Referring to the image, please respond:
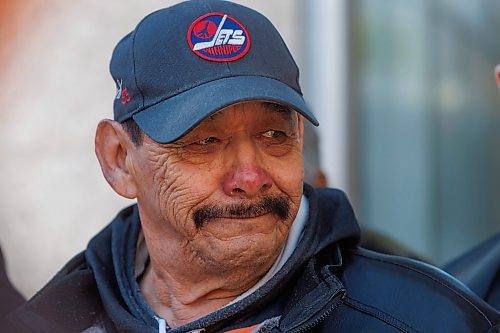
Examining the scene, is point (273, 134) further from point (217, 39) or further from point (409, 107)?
point (409, 107)

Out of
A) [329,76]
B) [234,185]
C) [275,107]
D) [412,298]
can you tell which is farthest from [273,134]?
[329,76]

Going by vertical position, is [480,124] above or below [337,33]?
below

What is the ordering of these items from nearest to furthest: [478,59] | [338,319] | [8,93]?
[338,319] → [8,93] → [478,59]

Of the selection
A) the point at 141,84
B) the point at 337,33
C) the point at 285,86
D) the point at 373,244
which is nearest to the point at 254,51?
the point at 285,86

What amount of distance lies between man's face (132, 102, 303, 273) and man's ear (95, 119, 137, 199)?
119 mm

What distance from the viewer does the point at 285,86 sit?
206 cm

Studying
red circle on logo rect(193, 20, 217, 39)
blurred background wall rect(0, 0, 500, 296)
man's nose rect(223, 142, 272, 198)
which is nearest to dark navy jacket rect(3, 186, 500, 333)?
man's nose rect(223, 142, 272, 198)

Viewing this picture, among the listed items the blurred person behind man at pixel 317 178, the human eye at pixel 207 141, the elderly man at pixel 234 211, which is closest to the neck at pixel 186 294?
the elderly man at pixel 234 211

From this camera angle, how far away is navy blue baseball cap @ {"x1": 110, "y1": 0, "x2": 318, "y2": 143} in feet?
6.59

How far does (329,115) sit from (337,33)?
→ 1.21 ft

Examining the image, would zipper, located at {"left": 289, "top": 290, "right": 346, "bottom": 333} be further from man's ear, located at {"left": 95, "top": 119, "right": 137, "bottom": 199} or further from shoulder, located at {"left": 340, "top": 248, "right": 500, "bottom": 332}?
man's ear, located at {"left": 95, "top": 119, "right": 137, "bottom": 199}

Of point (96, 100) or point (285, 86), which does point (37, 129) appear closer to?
point (96, 100)

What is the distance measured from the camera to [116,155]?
7.38 feet

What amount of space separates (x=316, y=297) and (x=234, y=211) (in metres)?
0.23
